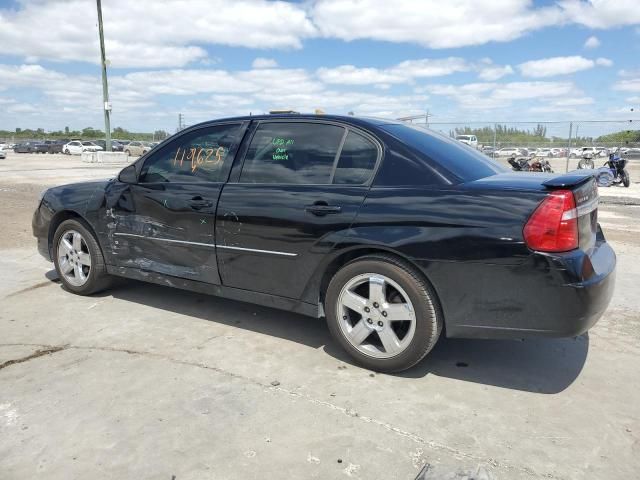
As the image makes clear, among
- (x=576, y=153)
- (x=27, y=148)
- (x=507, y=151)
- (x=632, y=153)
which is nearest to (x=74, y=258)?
(x=576, y=153)

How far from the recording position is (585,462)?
2488 mm

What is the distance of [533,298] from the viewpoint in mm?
2887

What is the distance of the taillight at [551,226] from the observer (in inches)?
111

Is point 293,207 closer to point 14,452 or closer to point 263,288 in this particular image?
point 263,288

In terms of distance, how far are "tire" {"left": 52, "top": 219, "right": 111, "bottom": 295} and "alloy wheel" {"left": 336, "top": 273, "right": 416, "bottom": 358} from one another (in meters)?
2.51

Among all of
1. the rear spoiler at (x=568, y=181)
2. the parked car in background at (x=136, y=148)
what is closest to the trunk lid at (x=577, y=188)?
the rear spoiler at (x=568, y=181)

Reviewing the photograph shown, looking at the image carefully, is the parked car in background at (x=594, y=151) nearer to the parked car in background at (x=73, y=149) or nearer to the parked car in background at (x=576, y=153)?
the parked car in background at (x=576, y=153)

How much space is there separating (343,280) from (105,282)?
8.69 ft

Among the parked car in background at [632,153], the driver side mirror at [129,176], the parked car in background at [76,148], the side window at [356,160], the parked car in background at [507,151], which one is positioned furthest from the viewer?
the parked car in background at [76,148]

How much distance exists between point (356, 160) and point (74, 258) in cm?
301

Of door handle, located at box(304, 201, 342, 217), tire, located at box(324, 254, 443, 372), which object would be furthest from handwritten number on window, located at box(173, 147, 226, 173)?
tire, located at box(324, 254, 443, 372)

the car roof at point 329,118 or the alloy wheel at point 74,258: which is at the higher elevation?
the car roof at point 329,118

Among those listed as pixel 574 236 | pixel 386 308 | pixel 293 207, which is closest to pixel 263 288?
pixel 293 207

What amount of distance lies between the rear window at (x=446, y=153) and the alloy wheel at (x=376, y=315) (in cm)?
80
